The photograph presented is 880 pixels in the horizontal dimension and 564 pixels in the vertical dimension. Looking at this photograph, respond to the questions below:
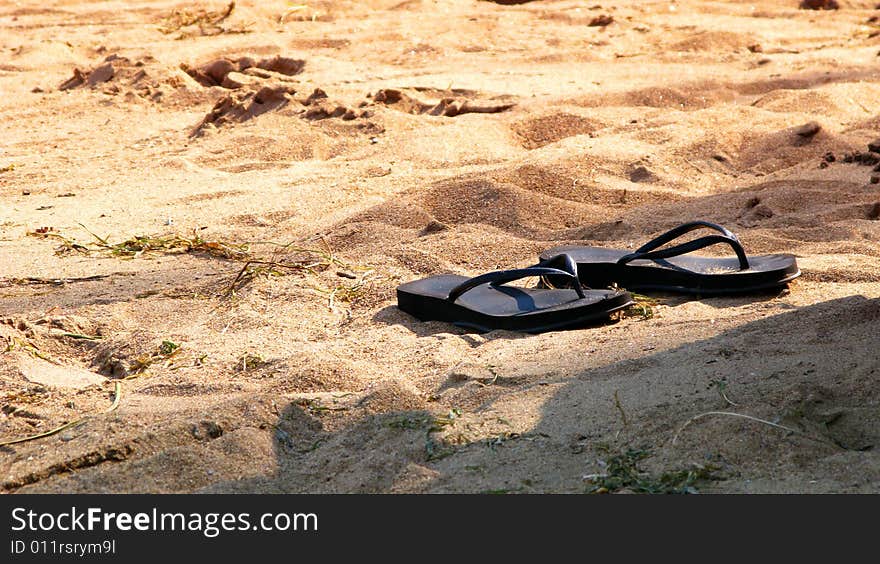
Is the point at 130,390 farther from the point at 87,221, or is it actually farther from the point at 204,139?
the point at 204,139

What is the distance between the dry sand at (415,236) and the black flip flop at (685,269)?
79mm

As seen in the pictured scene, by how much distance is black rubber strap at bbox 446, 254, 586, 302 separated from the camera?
137 inches

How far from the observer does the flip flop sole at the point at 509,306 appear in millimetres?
3398

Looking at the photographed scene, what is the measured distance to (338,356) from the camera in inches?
127

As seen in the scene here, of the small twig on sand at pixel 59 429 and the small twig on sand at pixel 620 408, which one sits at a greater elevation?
the small twig on sand at pixel 620 408

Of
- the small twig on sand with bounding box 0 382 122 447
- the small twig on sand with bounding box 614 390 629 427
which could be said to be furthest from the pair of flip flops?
the small twig on sand with bounding box 0 382 122 447

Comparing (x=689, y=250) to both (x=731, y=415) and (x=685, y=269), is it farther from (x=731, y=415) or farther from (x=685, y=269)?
(x=731, y=415)

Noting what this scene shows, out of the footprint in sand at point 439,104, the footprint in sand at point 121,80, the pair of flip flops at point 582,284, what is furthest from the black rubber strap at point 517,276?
the footprint in sand at point 121,80

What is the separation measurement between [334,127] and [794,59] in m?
3.56

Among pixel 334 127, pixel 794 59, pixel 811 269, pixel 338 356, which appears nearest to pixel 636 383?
pixel 338 356

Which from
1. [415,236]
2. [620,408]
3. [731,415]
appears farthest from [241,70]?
[731,415]

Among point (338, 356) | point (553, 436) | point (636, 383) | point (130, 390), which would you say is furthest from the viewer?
point (338, 356)

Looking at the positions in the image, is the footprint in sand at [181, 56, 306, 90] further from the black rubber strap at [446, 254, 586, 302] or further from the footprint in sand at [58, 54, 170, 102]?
the black rubber strap at [446, 254, 586, 302]

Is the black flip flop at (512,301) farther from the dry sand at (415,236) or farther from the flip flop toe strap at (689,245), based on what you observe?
the flip flop toe strap at (689,245)
